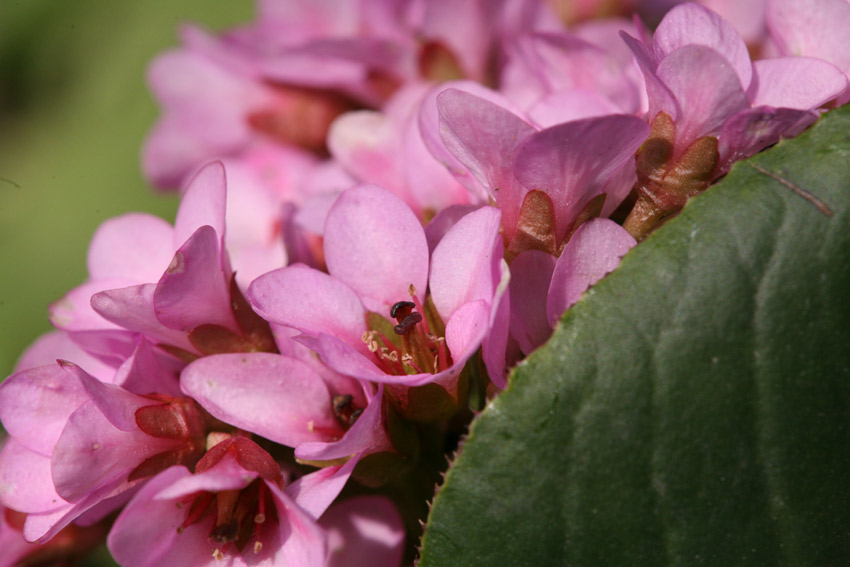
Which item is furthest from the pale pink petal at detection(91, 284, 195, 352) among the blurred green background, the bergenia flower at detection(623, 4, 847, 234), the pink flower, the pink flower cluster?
the blurred green background

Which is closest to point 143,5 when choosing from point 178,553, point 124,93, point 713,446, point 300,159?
point 124,93

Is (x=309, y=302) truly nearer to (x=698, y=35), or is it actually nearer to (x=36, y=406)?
(x=36, y=406)

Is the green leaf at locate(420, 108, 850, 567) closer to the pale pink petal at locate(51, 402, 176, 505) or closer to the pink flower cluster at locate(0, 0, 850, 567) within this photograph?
the pink flower cluster at locate(0, 0, 850, 567)

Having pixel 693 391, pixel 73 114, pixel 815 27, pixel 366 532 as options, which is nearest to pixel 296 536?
pixel 366 532

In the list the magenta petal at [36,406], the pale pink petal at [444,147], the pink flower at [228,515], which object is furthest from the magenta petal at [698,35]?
the magenta petal at [36,406]

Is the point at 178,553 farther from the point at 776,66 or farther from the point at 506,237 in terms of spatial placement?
the point at 776,66
